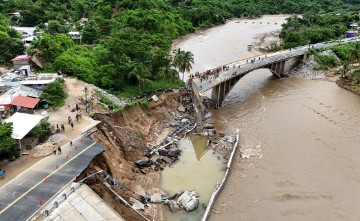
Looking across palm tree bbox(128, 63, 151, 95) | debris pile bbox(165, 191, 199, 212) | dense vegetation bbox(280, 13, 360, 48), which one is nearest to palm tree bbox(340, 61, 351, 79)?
dense vegetation bbox(280, 13, 360, 48)

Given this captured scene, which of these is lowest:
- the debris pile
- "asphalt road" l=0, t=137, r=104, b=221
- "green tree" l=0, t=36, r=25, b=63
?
the debris pile

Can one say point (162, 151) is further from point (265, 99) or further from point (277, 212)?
point (265, 99)

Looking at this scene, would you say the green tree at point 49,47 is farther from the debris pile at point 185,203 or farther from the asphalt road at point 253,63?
the debris pile at point 185,203

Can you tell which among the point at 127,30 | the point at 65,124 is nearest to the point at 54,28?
the point at 127,30

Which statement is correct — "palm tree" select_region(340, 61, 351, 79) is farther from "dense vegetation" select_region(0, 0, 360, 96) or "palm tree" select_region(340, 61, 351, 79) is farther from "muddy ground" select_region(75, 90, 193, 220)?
"muddy ground" select_region(75, 90, 193, 220)

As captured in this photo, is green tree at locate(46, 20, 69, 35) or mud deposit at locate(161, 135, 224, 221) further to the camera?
green tree at locate(46, 20, 69, 35)

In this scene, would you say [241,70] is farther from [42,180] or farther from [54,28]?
[42,180]
